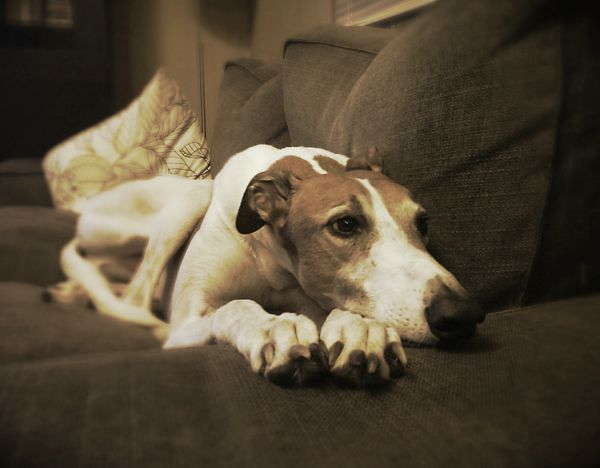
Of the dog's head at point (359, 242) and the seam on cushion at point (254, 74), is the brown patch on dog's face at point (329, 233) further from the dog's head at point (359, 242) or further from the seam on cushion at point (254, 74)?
the seam on cushion at point (254, 74)

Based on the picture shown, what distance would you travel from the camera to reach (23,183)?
1.99ft

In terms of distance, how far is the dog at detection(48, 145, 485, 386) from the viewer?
66cm

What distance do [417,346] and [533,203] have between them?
337mm

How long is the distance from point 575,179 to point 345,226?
405mm

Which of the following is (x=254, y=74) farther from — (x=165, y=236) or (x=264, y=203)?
(x=165, y=236)

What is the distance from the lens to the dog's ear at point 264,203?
99cm

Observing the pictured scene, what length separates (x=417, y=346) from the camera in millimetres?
773

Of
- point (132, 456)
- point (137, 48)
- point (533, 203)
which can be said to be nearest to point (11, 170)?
point (137, 48)

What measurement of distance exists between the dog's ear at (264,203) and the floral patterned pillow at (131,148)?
17cm

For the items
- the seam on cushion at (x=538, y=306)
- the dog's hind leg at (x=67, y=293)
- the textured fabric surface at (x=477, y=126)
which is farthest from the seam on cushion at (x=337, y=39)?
the dog's hind leg at (x=67, y=293)

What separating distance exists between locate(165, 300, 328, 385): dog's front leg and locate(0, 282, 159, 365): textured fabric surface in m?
0.15

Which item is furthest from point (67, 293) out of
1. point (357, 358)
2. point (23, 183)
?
point (357, 358)

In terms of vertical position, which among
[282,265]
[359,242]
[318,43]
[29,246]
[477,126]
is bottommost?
[282,265]

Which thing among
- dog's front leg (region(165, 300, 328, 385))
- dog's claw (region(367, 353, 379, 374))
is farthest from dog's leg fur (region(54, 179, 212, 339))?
dog's claw (region(367, 353, 379, 374))
